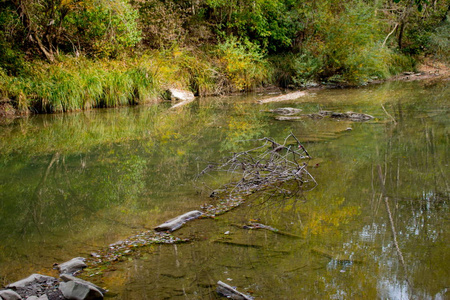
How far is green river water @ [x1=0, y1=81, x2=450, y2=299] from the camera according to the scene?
9.09 feet

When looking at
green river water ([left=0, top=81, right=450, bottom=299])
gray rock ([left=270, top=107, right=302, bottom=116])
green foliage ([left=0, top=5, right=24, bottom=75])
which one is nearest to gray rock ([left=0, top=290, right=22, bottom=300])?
green river water ([left=0, top=81, right=450, bottom=299])

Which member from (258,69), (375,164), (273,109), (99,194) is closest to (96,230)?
(99,194)

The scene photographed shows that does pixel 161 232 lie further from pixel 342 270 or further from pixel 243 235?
pixel 342 270

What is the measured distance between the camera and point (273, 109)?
11.4m

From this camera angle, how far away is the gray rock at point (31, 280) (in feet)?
8.86

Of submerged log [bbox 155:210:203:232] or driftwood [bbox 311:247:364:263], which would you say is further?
submerged log [bbox 155:210:203:232]

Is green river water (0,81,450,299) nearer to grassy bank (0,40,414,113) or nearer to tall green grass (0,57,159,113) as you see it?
tall green grass (0,57,159,113)

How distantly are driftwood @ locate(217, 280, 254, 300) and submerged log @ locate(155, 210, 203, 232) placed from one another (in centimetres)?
120

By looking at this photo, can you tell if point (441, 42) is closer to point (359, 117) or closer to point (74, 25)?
point (359, 117)

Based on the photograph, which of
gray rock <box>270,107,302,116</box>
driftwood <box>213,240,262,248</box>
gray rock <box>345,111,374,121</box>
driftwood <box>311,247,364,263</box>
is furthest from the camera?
gray rock <box>270,107,302,116</box>

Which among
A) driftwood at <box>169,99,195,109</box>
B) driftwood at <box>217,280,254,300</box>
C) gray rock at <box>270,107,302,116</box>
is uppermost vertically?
driftwood at <box>217,280,254,300</box>

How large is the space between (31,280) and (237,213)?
77.9 inches

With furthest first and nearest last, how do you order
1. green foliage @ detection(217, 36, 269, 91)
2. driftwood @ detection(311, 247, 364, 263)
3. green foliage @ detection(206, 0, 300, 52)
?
1. green foliage @ detection(206, 0, 300, 52)
2. green foliage @ detection(217, 36, 269, 91)
3. driftwood @ detection(311, 247, 364, 263)

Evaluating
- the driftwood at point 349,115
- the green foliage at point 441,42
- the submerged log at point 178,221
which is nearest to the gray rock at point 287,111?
the driftwood at point 349,115
